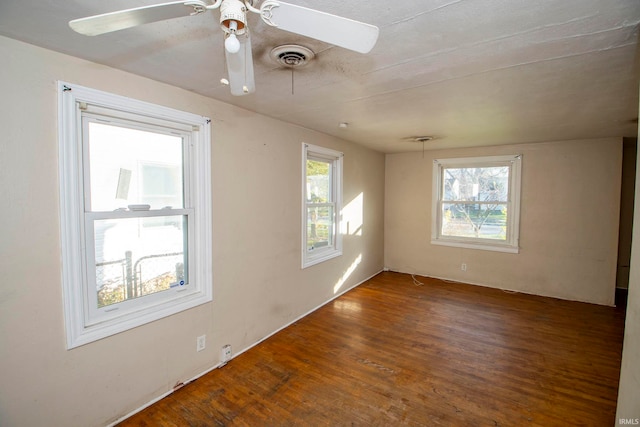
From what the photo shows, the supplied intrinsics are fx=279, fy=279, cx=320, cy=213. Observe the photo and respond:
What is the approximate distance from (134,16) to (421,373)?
9.55 feet

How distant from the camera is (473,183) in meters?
4.69

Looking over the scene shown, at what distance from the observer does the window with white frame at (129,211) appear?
5.47ft

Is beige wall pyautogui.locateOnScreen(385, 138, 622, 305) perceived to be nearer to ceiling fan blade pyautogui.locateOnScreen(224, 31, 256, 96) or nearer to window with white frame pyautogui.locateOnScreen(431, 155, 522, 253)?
window with white frame pyautogui.locateOnScreen(431, 155, 522, 253)

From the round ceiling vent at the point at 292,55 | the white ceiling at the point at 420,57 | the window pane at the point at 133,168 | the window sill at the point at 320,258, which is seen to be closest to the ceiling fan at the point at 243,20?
the white ceiling at the point at 420,57

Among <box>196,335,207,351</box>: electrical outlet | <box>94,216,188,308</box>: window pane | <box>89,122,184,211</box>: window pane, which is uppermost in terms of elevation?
<box>89,122,184,211</box>: window pane

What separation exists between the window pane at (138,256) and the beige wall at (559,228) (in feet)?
13.7

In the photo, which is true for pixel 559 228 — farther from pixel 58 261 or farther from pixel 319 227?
pixel 58 261

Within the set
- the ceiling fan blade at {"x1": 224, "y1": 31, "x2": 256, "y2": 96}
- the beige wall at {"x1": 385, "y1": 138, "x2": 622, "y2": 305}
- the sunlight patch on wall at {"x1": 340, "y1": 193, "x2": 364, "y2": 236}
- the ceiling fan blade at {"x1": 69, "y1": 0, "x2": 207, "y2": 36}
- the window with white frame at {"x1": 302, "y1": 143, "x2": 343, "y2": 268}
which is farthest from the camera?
the sunlight patch on wall at {"x1": 340, "y1": 193, "x2": 364, "y2": 236}

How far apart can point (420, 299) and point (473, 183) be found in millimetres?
2174

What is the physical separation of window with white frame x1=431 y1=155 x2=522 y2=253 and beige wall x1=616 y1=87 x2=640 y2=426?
352 centimetres

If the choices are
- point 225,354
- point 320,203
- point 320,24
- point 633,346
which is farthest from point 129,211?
point 633,346

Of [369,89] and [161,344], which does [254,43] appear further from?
[161,344]

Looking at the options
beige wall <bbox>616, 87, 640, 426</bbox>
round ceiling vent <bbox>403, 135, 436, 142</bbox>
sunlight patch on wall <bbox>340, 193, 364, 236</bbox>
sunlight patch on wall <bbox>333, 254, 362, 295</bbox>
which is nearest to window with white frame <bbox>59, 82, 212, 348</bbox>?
sunlight patch on wall <bbox>333, 254, 362, 295</bbox>

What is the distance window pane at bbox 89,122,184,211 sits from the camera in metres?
1.83
